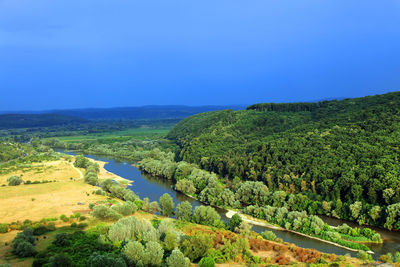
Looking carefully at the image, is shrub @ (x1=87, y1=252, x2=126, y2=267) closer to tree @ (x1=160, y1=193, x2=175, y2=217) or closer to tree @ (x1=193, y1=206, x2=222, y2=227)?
tree @ (x1=193, y1=206, x2=222, y2=227)

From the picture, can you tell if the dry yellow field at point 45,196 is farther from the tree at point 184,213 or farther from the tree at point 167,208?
the tree at point 184,213

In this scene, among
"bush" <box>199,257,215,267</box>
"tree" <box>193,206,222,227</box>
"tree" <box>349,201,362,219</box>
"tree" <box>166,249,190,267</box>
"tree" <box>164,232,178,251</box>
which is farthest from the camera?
"tree" <box>349,201,362,219</box>

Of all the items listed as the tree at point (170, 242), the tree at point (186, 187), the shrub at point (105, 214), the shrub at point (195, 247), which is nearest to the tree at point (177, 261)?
the shrub at point (195, 247)

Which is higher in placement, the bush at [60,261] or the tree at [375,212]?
the bush at [60,261]

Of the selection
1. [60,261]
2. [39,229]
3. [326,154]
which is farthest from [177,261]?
[326,154]

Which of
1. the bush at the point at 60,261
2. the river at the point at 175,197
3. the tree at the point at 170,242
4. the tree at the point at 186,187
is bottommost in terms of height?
the river at the point at 175,197

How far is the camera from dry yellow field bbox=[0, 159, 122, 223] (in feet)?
204

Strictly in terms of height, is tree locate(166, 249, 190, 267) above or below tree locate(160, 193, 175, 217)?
above

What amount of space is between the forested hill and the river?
405 inches

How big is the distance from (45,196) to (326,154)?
254 ft

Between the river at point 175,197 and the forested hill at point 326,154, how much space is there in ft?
33.8

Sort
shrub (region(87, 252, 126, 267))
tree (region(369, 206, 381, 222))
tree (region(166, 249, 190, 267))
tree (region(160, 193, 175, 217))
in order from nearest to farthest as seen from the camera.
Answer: shrub (region(87, 252, 126, 267)) → tree (region(166, 249, 190, 267)) → tree (region(369, 206, 381, 222)) → tree (region(160, 193, 175, 217))

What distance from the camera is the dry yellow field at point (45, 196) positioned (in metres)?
62.2

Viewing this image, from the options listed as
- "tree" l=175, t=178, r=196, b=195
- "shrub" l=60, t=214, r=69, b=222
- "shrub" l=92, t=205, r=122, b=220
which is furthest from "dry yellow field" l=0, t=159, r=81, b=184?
"shrub" l=92, t=205, r=122, b=220
